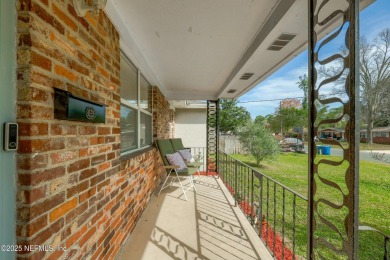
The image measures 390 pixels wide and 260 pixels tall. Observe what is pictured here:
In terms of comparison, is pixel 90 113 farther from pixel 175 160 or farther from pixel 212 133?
pixel 212 133

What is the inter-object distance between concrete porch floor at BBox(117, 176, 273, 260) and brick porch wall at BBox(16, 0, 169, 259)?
→ 394 millimetres

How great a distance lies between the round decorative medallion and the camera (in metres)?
1.17

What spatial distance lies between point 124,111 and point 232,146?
13119mm

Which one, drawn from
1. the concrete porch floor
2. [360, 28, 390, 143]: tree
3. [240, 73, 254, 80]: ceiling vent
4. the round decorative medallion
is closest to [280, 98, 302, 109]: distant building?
[240, 73, 254, 80]: ceiling vent

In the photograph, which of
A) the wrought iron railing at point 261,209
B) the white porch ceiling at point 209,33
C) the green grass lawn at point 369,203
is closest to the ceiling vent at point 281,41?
the white porch ceiling at point 209,33

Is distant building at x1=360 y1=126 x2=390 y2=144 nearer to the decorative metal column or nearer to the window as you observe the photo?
the window

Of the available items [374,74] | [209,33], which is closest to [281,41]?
[209,33]

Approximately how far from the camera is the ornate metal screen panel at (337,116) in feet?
3.11

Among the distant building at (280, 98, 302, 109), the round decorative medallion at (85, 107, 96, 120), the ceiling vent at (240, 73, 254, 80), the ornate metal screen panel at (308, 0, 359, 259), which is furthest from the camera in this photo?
the distant building at (280, 98, 302, 109)

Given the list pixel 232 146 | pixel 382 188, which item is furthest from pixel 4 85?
pixel 232 146

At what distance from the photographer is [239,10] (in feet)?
5.56

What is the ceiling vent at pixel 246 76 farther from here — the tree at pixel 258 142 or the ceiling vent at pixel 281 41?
the tree at pixel 258 142

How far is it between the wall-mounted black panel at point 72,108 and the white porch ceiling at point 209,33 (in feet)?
3.15

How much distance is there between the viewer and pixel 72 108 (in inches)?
40.2
